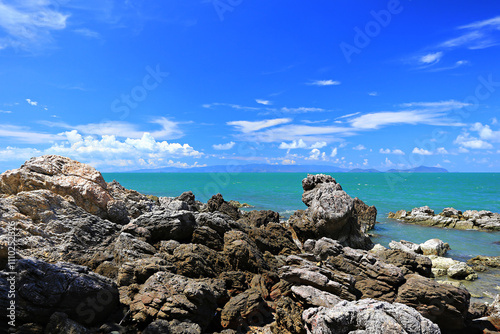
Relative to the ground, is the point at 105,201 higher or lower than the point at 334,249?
higher

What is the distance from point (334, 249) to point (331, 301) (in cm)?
542

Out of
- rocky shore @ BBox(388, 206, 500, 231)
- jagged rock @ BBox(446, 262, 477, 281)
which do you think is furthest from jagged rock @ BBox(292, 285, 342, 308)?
rocky shore @ BBox(388, 206, 500, 231)

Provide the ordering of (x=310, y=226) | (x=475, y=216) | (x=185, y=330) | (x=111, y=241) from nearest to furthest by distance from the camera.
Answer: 1. (x=185, y=330)
2. (x=111, y=241)
3. (x=310, y=226)
4. (x=475, y=216)

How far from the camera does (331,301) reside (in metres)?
9.24

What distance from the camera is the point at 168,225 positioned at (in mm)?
12977

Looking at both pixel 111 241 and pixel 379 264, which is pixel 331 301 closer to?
pixel 379 264

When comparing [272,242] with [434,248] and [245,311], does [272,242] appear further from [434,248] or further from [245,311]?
[434,248]

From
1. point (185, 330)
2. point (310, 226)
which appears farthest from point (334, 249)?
point (185, 330)

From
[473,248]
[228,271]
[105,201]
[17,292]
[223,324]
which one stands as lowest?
[473,248]

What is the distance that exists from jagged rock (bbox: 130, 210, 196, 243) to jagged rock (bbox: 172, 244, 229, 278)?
6.05ft

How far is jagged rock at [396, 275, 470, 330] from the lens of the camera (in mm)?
9367

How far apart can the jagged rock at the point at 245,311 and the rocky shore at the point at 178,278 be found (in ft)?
0.11

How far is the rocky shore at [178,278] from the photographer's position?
7262 mm

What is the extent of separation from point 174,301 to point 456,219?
121 feet
